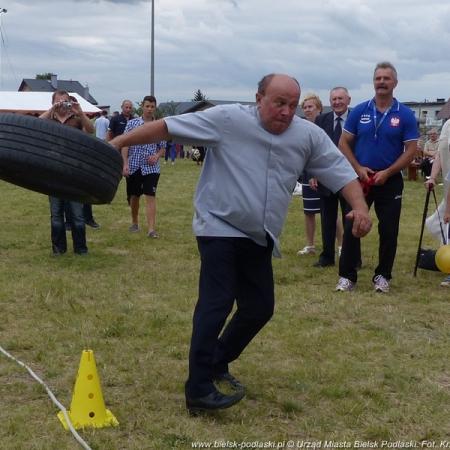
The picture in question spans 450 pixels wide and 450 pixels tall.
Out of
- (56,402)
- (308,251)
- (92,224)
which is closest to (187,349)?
(56,402)

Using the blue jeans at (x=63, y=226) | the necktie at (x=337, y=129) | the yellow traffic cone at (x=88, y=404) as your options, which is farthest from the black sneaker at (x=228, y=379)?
the blue jeans at (x=63, y=226)

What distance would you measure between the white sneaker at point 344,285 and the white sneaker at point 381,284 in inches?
9.1

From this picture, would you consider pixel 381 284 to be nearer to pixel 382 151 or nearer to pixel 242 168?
pixel 382 151

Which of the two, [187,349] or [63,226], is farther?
[63,226]

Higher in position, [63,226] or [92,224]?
[63,226]

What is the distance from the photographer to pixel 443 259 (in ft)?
23.5

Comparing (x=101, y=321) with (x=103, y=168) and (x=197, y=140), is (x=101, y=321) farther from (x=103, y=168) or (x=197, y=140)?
(x=197, y=140)

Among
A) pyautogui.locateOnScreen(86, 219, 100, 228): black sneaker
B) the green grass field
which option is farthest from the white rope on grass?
pyautogui.locateOnScreen(86, 219, 100, 228): black sneaker

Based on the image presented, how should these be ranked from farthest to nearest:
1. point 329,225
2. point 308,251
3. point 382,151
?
point 308,251
point 329,225
point 382,151

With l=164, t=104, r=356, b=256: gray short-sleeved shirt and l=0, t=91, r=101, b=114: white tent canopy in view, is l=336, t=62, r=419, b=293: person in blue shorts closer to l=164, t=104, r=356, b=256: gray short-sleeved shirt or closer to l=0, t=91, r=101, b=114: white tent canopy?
l=164, t=104, r=356, b=256: gray short-sleeved shirt

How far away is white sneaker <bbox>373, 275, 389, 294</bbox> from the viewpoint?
698cm

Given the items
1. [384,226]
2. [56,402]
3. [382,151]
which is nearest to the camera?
[56,402]

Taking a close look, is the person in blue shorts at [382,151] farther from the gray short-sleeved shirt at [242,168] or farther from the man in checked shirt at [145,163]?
the man in checked shirt at [145,163]

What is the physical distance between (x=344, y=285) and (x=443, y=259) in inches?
41.3
